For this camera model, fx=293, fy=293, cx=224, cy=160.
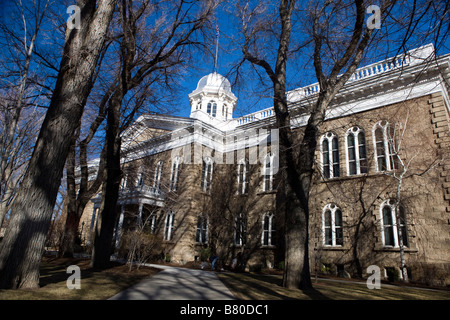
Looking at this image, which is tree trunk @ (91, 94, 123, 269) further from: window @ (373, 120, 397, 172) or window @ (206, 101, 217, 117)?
window @ (206, 101, 217, 117)

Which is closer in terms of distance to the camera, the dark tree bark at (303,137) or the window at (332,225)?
the dark tree bark at (303,137)

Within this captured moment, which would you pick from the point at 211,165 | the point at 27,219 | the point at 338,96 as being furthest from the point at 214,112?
the point at 27,219

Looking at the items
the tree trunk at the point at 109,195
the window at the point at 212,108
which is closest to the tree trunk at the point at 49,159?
the tree trunk at the point at 109,195

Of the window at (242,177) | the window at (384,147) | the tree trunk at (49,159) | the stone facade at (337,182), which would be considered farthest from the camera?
the window at (242,177)

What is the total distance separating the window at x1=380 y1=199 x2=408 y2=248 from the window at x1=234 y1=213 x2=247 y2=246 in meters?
8.54

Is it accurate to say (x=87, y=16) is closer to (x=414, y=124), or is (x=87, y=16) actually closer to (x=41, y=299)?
(x=41, y=299)

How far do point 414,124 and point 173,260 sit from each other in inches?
637

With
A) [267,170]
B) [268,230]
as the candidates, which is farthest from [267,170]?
[268,230]

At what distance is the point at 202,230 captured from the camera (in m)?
21.4

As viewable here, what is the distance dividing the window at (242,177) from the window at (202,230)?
3269 mm

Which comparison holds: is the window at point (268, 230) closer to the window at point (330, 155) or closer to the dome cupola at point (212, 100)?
the window at point (330, 155)

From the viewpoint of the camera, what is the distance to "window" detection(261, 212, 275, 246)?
18.4 meters

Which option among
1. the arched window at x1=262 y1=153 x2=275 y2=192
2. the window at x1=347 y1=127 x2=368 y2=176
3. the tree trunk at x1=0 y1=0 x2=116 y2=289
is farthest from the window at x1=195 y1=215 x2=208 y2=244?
the tree trunk at x1=0 y1=0 x2=116 y2=289

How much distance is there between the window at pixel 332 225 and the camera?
608 inches
